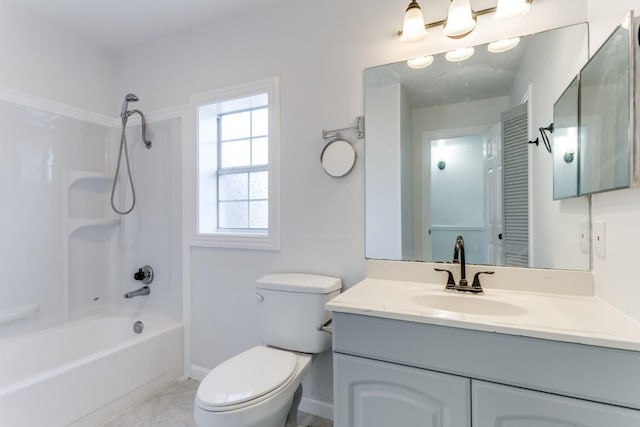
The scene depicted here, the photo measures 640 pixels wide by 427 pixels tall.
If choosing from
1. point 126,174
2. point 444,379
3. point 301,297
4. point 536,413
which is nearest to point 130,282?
point 126,174

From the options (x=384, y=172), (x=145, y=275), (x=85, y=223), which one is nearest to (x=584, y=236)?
(x=384, y=172)

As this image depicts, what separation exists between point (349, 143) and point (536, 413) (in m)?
1.33

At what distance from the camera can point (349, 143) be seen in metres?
1.70

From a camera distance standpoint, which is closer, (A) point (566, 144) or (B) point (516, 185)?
(A) point (566, 144)

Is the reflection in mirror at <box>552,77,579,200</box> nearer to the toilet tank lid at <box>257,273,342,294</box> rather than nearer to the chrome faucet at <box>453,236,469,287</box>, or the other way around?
the chrome faucet at <box>453,236,469,287</box>

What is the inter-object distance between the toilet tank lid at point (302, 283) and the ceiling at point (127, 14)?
5.48 ft

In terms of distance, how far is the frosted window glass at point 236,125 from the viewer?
2299 mm

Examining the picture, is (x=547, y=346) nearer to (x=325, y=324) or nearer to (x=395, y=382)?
(x=395, y=382)

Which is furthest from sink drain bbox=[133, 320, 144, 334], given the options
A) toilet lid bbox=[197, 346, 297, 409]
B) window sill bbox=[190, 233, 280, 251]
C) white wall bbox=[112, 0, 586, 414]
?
toilet lid bbox=[197, 346, 297, 409]

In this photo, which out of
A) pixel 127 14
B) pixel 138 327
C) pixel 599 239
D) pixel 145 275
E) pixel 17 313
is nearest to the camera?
pixel 599 239

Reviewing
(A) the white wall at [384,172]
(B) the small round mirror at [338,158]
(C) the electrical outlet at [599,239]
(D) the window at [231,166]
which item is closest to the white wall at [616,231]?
(C) the electrical outlet at [599,239]

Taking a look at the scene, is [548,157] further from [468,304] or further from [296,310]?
[296,310]

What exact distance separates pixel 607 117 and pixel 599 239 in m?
0.45

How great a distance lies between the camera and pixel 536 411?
0.91 metres
